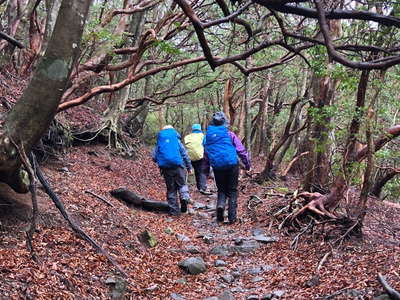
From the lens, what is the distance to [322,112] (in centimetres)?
755

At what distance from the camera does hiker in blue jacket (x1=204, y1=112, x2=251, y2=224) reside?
8516 millimetres

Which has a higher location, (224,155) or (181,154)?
(224,155)

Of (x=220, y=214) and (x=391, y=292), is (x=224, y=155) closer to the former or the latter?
(x=220, y=214)

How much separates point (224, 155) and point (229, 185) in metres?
0.72

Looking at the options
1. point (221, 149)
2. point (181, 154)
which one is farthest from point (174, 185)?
point (221, 149)

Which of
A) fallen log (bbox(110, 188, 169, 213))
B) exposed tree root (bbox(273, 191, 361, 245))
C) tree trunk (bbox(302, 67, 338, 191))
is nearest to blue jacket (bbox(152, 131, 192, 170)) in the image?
fallen log (bbox(110, 188, 169, 213))

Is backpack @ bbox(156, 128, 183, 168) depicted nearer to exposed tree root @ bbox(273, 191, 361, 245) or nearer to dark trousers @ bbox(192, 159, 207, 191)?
exposed tree root @ bbox(273, 191, 361, 245)

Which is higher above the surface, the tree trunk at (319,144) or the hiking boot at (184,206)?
the tree trunk at (319,144)

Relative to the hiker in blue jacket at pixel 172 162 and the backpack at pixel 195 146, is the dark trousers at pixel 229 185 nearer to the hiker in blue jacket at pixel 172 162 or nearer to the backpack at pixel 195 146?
the hiker in blue jacket at pixel 172 162

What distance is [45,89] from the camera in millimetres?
4336

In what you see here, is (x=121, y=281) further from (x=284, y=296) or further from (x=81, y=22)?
(x=81, y=22)

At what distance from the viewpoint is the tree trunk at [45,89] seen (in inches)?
165

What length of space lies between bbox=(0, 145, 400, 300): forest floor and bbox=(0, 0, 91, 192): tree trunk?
119 centimetres

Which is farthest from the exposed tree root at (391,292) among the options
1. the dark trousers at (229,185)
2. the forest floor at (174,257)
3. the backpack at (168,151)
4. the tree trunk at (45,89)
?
the backpack at (168,151)
